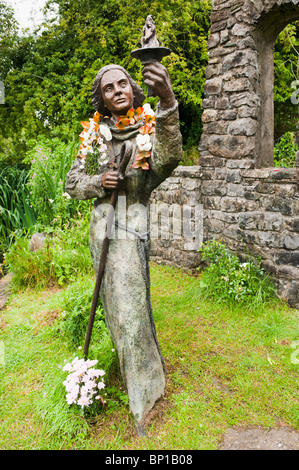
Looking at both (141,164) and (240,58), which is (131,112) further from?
(240,58)

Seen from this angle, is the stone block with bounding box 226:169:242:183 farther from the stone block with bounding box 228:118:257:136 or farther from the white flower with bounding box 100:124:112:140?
the white flower with bounding box 100:124:112:140

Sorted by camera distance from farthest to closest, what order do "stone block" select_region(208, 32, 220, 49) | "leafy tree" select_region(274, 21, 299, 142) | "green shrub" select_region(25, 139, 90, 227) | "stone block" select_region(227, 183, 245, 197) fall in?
"leafy tree" select_region(274, 21, 299, 142)
"green shrub" select_region(25, 139, 90, 227)
"stone block" select_region(208, 32, 220, 49)
"stone block" select_region(227, 183, 245, 197)

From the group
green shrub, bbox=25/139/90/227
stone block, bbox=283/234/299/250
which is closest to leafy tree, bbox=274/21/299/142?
stone block, bbox=283/234/299/250

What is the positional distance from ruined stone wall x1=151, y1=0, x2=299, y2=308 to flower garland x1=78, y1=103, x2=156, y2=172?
2.46m

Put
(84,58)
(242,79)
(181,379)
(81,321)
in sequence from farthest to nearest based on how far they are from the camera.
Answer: (84,58) → (242,79) → (81,321) → (181,379)

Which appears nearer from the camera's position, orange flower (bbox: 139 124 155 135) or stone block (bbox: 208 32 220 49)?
orange flower (bbox: 139 124 155 135)

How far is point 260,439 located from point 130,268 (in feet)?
4.59

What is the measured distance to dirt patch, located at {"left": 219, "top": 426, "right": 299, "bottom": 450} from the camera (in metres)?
2.39

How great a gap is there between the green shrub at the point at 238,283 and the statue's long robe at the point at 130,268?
7.00 feet

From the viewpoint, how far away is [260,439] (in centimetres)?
246

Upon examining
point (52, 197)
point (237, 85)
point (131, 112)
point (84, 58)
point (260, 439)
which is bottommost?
point (260, 439)

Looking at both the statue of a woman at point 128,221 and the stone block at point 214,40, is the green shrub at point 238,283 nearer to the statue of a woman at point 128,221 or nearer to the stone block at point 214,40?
the statue of a woman at point 128,221

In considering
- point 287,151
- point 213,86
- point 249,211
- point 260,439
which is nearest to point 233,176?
point 249,211
